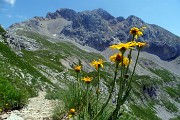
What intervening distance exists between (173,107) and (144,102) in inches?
1243

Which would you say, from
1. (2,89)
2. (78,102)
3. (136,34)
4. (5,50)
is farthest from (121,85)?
(5,50)

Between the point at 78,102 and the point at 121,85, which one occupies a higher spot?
the point at 121,85

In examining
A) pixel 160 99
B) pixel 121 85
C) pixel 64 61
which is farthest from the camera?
pixel 160 99

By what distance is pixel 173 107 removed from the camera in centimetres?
18338

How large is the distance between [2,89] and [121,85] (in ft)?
25.9

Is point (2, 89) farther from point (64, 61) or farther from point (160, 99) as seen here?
point (160, 99)

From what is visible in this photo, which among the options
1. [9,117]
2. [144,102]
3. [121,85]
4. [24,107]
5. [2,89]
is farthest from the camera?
[144,102]

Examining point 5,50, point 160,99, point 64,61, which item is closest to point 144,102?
point 160,99

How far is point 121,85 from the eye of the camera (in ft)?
15.2

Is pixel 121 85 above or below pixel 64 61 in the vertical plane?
above

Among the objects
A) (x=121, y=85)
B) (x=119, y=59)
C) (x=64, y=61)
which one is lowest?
(x=64, y=61)

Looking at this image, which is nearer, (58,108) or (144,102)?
(58,108)

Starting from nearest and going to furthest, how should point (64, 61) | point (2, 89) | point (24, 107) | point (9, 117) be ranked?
point (9, 117) < point (2, 89) < point (24, 107) < point (64, 61)

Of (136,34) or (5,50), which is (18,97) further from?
(5,50)
